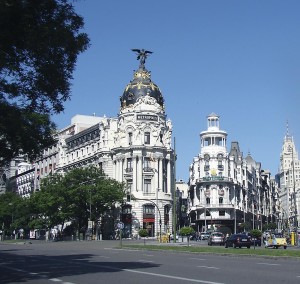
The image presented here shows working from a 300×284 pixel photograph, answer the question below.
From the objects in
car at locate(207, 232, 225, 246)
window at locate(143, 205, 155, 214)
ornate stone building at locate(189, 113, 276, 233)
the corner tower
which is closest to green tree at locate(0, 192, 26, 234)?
the corner tower

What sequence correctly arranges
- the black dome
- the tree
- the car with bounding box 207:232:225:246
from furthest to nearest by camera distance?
the black dome, the car with bounding box 207:232:225:246, the tree

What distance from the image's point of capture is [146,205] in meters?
90.8

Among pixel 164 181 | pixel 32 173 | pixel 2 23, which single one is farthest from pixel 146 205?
pixel 2 23

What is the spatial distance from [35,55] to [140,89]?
7832 centimetres

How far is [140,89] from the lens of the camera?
9625cm

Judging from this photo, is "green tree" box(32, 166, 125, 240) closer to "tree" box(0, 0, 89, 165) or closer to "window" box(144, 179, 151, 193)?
"window" box(144, 179, 151, 193)

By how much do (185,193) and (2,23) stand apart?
14818 centimetres

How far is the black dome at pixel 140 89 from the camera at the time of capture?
96.0 meters

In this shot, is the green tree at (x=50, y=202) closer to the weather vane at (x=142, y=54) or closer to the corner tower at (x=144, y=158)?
the corner tower at (x=144, y=158)

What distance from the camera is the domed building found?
90.6 meters

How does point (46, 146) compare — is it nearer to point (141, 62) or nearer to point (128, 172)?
point (128, 172)

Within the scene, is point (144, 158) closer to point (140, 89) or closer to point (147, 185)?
point (147, 185)

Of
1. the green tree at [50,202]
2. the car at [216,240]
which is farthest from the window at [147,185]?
the car at [216,240]

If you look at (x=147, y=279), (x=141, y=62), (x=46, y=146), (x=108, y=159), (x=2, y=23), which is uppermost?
(x=141, y=62)
